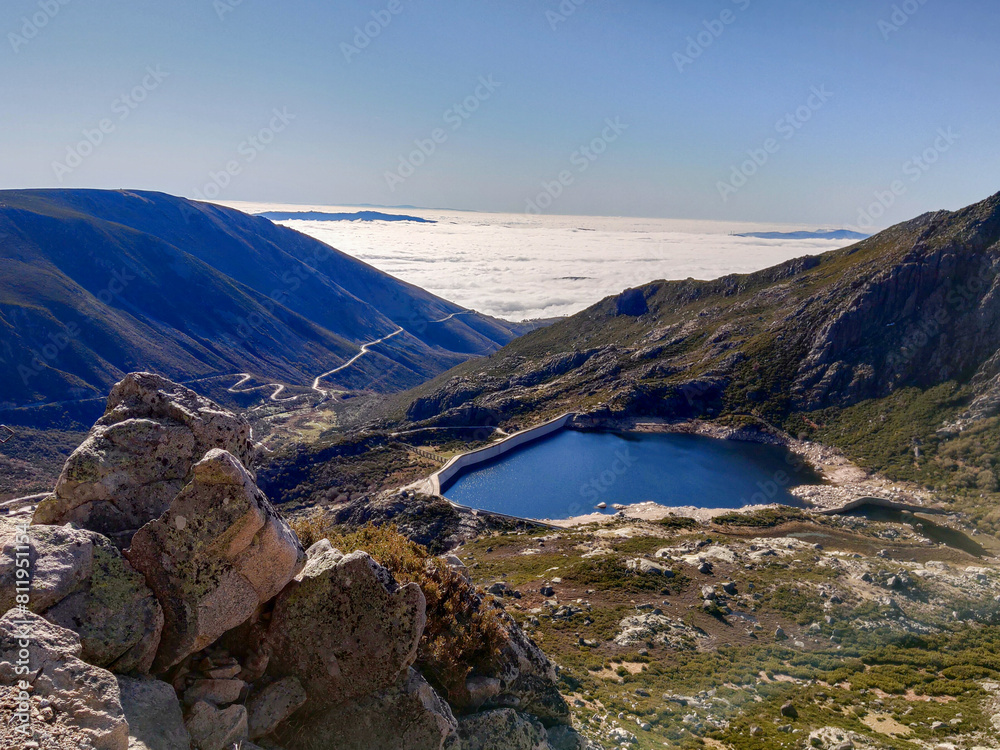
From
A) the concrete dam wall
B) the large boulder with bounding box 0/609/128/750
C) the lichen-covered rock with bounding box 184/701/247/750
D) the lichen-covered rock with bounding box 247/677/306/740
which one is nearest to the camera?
the large boulder with bounding box 0/609/128/750

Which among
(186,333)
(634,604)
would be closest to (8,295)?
(186,333)

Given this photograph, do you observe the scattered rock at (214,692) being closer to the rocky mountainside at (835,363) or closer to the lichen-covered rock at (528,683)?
the lichen-covered rock at (528,683)

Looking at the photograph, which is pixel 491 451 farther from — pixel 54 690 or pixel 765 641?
pixel 54 690

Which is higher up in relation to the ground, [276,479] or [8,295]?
[8,295]

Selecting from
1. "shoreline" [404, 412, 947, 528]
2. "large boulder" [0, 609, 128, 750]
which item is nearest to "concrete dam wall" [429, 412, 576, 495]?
"shoreline" [404, 412, 947, 528]

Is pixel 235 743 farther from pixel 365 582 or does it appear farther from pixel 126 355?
pixel 126 355

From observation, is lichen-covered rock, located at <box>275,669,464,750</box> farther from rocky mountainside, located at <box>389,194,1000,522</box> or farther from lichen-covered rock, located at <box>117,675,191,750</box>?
rocky mountainside, located at <box>389,194,1000,522</box>
